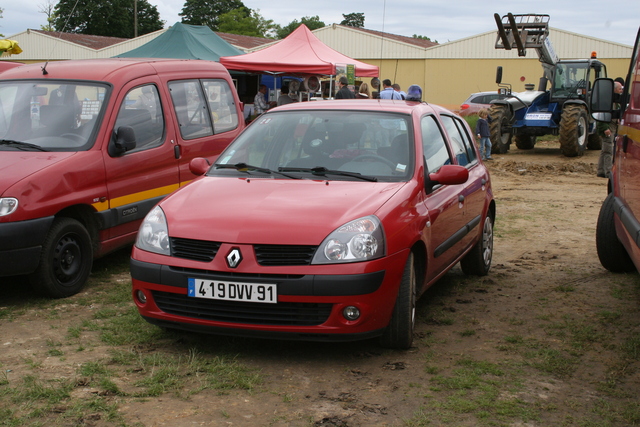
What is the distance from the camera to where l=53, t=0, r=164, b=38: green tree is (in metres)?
58.4

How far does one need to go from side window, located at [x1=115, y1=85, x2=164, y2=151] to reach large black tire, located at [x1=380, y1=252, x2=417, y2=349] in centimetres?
303

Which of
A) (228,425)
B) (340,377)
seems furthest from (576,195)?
(228,425)

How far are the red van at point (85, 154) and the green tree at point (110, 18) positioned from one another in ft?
173

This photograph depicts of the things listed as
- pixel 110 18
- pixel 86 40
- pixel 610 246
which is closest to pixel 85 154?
pixel 610 246

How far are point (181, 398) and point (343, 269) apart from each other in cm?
107

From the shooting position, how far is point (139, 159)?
6.21m

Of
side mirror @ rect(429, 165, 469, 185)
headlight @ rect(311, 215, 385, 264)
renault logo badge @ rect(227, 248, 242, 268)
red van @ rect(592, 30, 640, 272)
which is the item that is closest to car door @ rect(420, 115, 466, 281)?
side mirror @ rect(429, 165, 469, 185)

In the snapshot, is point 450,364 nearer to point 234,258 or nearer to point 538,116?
point 234,258

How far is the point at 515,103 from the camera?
18.9m

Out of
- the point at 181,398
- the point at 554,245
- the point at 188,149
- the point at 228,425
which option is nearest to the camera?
the point at 228,425

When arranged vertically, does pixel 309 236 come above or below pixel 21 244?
above

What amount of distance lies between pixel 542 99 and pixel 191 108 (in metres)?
14.3

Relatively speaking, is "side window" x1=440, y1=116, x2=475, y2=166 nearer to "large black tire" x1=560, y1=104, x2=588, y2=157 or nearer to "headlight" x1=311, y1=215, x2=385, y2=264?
"headlight" x1=311, y1=215, x2=385, y2=264

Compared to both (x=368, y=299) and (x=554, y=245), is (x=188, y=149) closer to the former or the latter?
(x=368, y=299)
